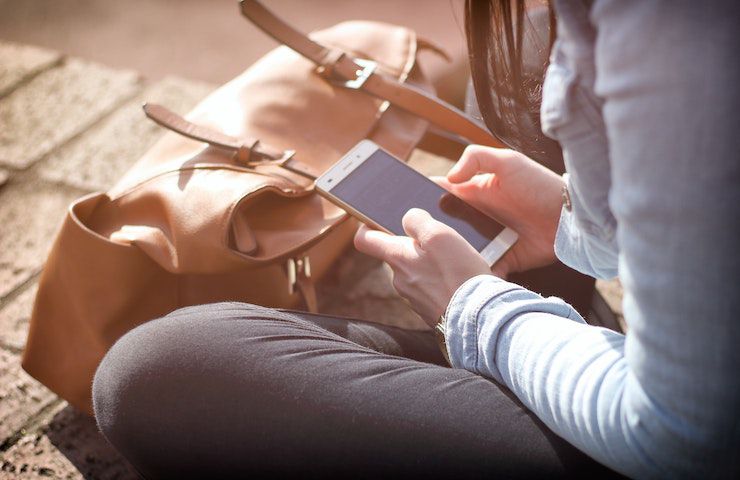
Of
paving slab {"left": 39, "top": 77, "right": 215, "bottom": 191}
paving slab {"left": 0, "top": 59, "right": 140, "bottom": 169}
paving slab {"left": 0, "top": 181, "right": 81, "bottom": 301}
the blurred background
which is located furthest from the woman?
the blurred background

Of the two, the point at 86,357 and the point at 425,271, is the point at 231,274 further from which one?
the point at 425,271

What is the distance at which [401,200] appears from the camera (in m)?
1.26

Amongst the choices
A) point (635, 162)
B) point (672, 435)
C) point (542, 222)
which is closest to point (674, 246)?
point (635, 162)

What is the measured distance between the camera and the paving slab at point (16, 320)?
1514 mm

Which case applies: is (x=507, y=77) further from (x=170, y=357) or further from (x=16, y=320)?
(x=16, y=320)

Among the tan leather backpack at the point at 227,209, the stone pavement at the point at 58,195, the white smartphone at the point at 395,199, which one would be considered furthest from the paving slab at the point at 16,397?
the white smartphone at the point at 395,199

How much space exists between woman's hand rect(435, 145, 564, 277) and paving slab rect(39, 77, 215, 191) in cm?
108

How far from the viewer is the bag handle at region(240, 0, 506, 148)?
1.43 m

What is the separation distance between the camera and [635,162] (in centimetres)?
59

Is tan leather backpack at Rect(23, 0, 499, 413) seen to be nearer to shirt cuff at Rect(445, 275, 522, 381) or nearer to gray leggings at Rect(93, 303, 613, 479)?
gray leggings at Rect(93, 303, 613, 479)

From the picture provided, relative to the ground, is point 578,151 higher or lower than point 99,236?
higher

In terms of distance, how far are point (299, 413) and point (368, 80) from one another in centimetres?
80

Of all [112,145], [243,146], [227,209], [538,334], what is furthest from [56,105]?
[538,334]

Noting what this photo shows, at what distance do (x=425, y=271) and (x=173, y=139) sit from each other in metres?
0.61
